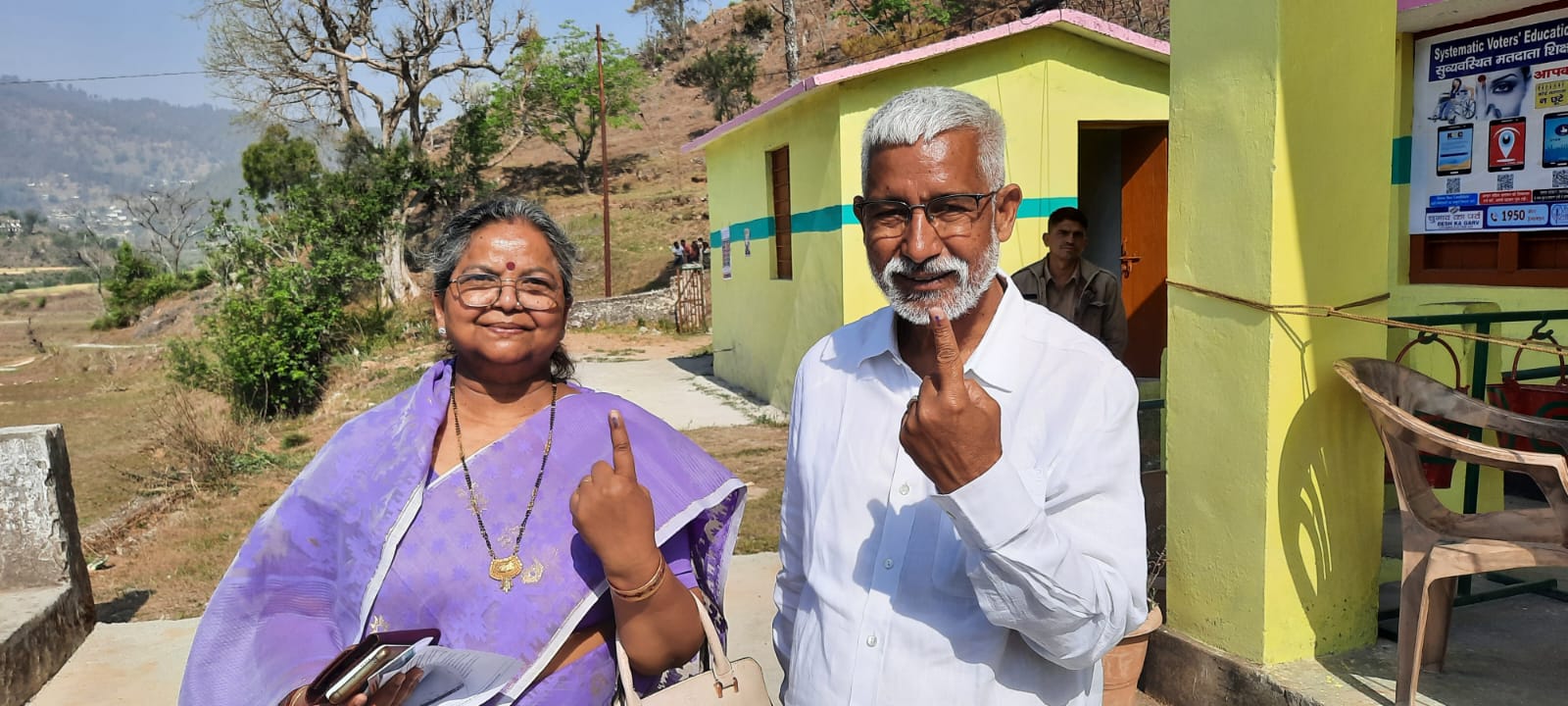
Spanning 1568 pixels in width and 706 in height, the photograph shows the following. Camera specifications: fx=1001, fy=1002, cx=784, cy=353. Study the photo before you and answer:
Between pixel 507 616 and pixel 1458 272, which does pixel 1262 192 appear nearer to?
pixel 507 616

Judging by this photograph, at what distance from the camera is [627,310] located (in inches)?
870

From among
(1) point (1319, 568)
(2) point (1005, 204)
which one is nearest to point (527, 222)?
(2) point (1005, 204)

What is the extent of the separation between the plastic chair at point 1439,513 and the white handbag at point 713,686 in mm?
1997

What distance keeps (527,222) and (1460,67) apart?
224 inches

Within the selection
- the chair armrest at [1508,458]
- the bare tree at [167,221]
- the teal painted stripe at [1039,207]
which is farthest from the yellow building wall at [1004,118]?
the bare tree at [167,221]

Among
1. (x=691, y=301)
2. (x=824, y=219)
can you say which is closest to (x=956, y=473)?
(x=824, y=219)

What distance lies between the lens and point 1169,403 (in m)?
3.26

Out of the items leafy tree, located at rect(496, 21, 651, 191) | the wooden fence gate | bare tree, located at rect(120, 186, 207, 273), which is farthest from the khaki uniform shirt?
bare tree, located at rect(120, 186, 207, 273)

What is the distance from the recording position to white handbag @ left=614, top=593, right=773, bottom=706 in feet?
5.61

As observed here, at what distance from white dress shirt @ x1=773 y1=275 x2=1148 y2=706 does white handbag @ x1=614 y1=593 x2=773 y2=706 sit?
0.37 ft

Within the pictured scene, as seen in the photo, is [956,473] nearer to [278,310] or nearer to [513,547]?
[513,547]

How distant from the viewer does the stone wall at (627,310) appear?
71.4 feet

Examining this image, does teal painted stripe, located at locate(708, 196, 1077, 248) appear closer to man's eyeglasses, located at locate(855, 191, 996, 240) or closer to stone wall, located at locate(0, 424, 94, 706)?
stone wall, located at locate(0, 424, 94, 706)

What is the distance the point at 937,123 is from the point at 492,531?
110cm
